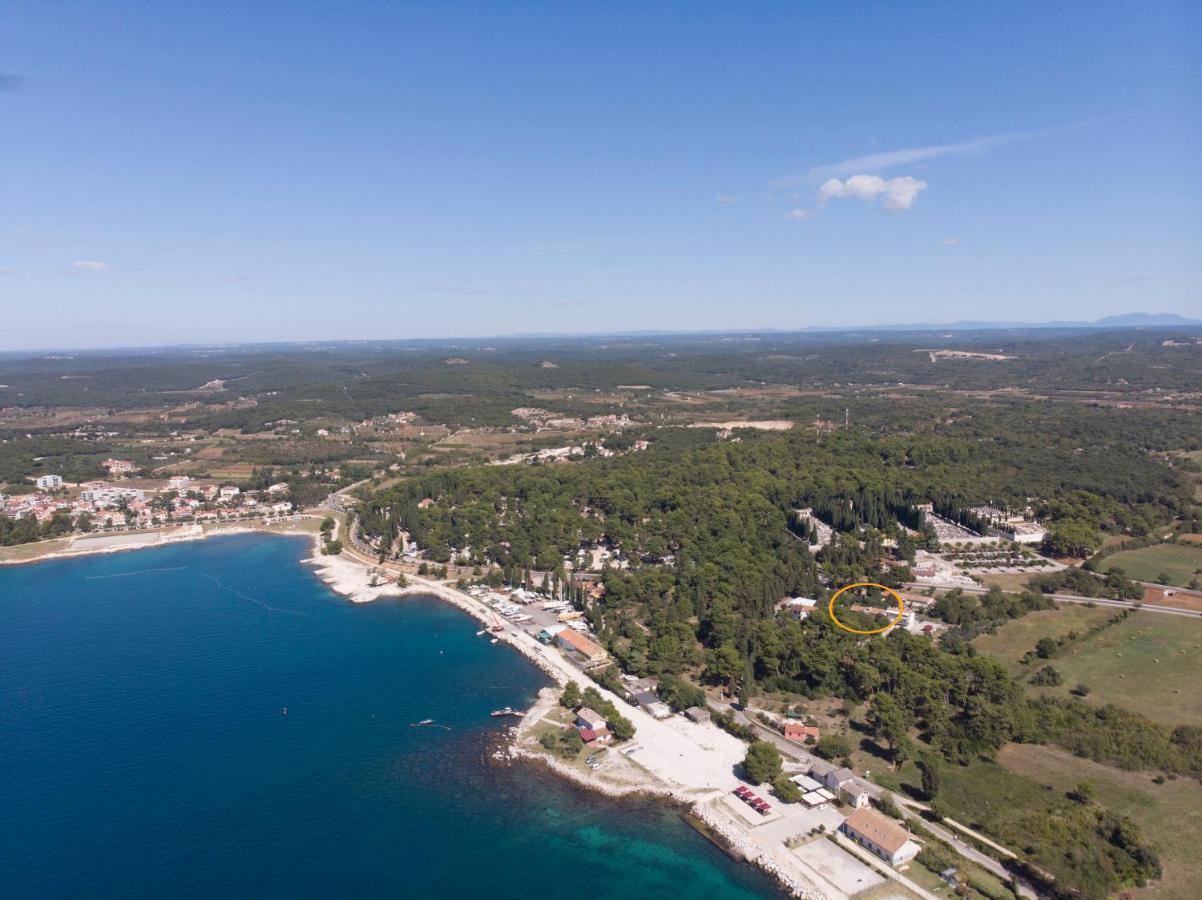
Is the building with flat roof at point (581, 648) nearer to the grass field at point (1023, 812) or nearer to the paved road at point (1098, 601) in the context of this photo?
the grass field at point (1023, 812)

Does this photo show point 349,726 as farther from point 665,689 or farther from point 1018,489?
point 1018,489

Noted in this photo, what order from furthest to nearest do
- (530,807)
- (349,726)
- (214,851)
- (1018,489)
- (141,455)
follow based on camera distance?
(141,455), (1018,489), (349,726), (530,807), (214,851)

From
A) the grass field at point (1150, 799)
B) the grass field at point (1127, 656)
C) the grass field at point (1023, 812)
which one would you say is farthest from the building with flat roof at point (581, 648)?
the grass field at point (1127, 656)

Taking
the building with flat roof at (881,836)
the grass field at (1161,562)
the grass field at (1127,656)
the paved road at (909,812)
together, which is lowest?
the grass field at (1161,562)

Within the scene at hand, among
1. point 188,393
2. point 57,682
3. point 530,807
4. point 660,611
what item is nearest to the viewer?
point 530,807

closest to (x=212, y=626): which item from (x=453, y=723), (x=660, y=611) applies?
(x=453, y=723)

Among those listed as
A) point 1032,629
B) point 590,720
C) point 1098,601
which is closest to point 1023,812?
point 590,720

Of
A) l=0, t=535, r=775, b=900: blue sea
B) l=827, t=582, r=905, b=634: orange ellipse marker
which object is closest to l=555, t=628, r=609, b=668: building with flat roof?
l=0, t=535, r=775, b=900: blue sea
